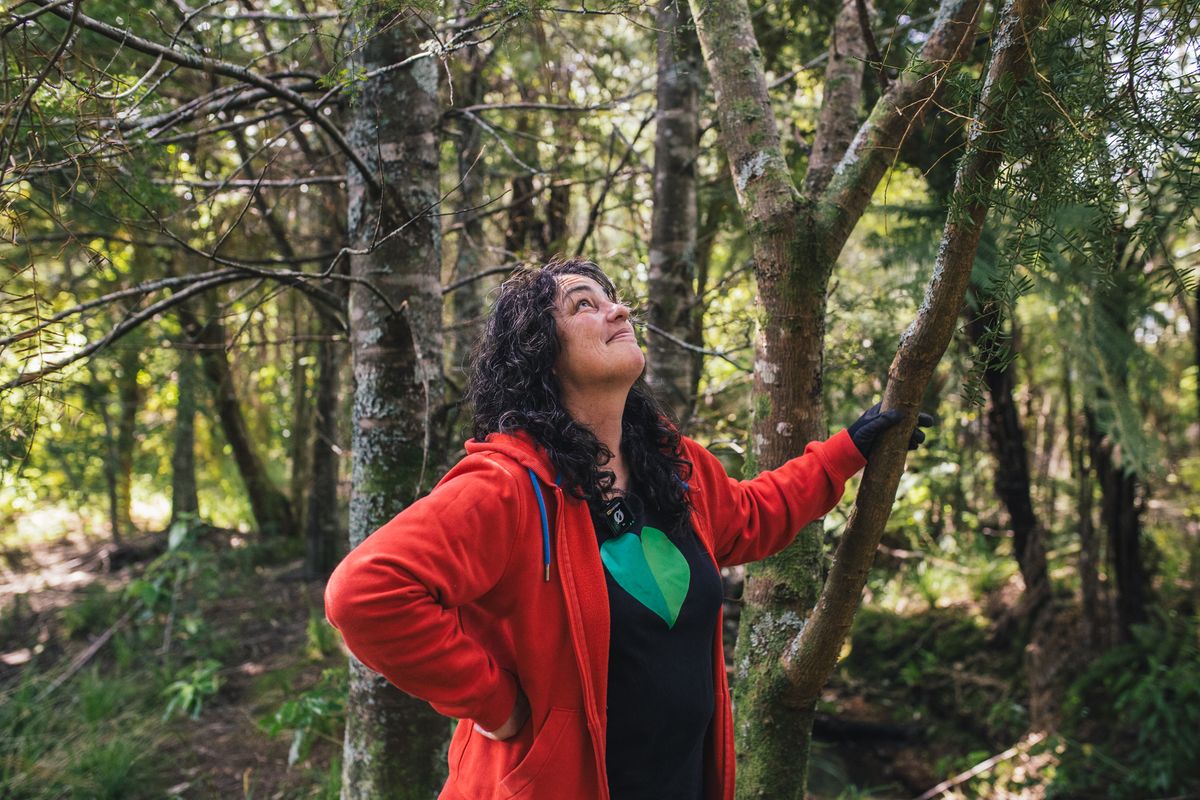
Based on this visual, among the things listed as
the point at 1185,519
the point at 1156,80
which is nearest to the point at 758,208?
the point at 1156,80

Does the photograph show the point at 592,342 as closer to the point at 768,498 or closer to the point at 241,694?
the point at 768,498

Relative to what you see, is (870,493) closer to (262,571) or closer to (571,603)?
(571,603)

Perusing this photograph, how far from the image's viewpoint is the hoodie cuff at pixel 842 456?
81.8 inches

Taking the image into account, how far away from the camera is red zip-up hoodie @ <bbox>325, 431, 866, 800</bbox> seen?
5.23 feet

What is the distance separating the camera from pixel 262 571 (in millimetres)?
8688

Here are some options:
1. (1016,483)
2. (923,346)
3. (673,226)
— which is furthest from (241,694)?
(1016,483)

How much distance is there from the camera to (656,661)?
183cm

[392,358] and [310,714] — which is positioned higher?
[392,358]

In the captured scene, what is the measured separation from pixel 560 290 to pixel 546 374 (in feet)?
0.78

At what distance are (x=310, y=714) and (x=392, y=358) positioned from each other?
240 centimetres

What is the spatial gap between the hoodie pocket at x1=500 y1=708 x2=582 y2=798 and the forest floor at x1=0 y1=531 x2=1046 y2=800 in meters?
2.65

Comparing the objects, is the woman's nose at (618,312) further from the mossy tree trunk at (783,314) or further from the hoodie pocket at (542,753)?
the hoodie pocket at (542,753)

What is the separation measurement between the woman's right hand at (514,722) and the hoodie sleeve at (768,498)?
0.66 meters

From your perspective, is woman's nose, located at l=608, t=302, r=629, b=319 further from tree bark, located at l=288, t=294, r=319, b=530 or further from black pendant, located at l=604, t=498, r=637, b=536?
tree bark, located at l=288, t=294, r=319, b=530
